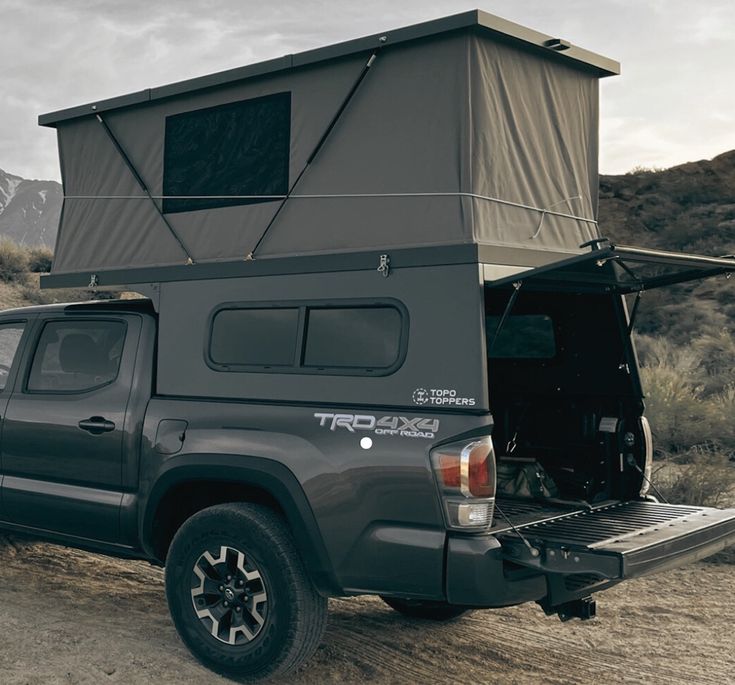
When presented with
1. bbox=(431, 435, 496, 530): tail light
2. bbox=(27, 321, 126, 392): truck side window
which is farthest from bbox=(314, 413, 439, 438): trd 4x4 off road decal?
bbox=(27, 321, 126, 392): truck side window

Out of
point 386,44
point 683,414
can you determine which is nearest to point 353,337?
point 386,44

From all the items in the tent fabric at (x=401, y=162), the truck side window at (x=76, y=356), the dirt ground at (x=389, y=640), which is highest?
the tent fabric at (x=401, y=162)

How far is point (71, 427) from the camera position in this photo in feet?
17.5

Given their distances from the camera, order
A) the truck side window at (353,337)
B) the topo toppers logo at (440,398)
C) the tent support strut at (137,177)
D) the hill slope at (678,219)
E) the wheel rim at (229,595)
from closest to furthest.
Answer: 1. the topo toppers logo at (440,398)
2. the truck side window at (353,337)
3. the wheel rim at (229,595)
4. the tent support strut at (137,177)
5. the hill slope at (678,219)

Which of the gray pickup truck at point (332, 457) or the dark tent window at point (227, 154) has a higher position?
the dark tent window at point (227, 154)

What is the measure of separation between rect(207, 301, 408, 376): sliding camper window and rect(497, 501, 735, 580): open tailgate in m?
0.95

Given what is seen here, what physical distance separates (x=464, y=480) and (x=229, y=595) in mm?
1369

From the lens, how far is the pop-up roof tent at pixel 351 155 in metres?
4.59

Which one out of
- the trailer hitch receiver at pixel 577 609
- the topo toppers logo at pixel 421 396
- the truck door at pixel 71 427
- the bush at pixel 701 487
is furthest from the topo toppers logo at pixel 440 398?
the bush at pixel 701 487

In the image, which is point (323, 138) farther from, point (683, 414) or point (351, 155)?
point (683, 414)

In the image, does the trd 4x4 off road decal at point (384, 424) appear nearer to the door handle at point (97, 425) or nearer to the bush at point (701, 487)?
the door handle at point (97, 425)

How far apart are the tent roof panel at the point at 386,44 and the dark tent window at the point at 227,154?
0.48ft

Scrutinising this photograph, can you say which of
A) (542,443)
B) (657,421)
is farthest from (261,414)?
(657,421)

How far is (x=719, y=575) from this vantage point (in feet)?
23.4
